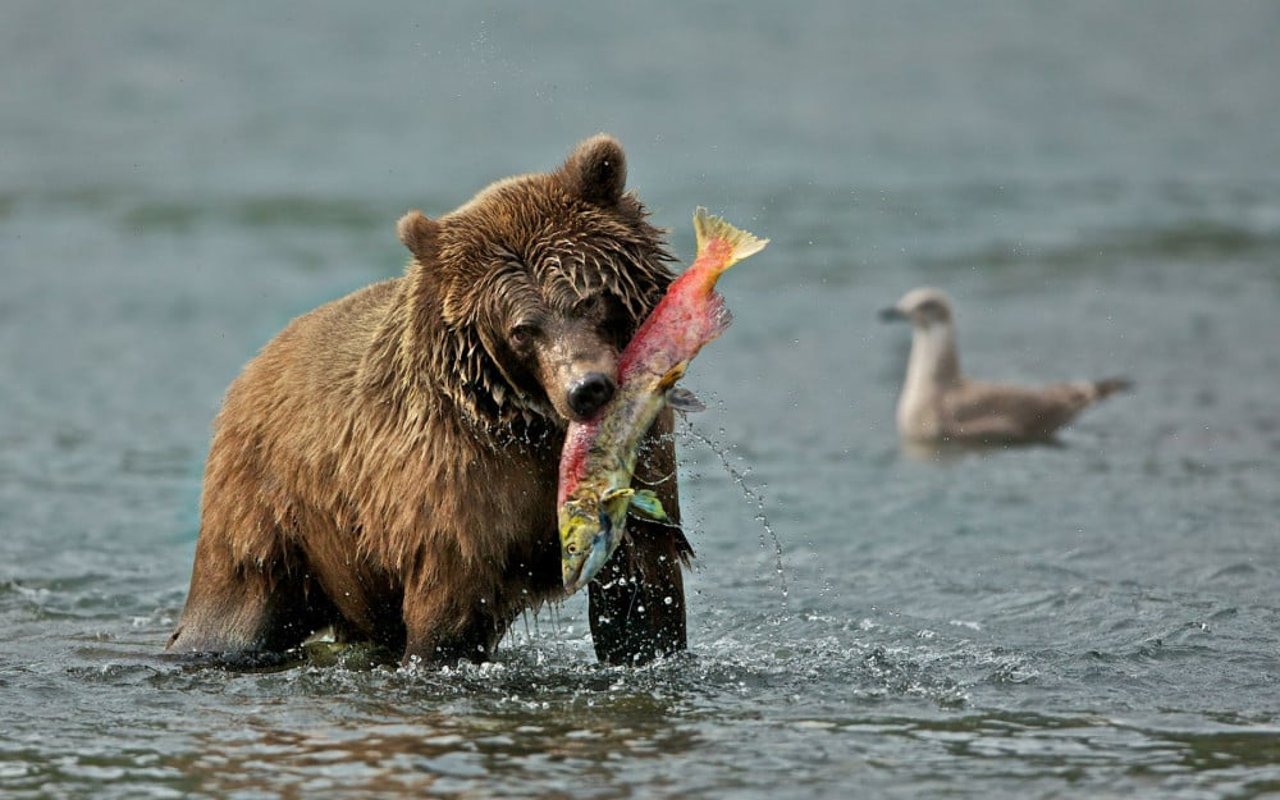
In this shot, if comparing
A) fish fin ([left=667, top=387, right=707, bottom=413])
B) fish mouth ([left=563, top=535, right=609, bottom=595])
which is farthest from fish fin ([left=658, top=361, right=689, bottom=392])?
fish mouth ([left=563, top=535, right=609, bottom=595])

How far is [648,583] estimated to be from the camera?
6684 mm

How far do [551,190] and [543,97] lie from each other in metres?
20.3

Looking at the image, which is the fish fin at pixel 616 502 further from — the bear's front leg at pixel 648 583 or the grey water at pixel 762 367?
the grey water at pixel 762 367

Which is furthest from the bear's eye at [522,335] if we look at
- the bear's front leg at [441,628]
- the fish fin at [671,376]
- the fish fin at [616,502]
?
the bear's front leg at [441,628]

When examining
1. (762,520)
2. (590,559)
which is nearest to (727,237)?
(590,559)

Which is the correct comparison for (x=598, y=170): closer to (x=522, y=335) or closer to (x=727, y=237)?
(x=727, y=237)

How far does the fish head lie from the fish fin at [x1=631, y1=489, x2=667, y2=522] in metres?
0.07

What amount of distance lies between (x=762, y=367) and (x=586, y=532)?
879 cm

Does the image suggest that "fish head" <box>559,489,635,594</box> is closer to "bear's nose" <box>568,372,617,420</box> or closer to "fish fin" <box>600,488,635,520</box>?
"fish fin" <box>600,488,635,520</box>

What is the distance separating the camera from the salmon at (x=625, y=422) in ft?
20.0

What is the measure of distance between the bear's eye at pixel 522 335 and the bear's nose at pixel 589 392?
27cm

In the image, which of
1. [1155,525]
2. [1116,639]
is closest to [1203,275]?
[1155,525]

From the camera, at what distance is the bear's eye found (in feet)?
20.0

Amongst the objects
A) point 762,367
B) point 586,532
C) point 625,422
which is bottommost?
point 586,532
